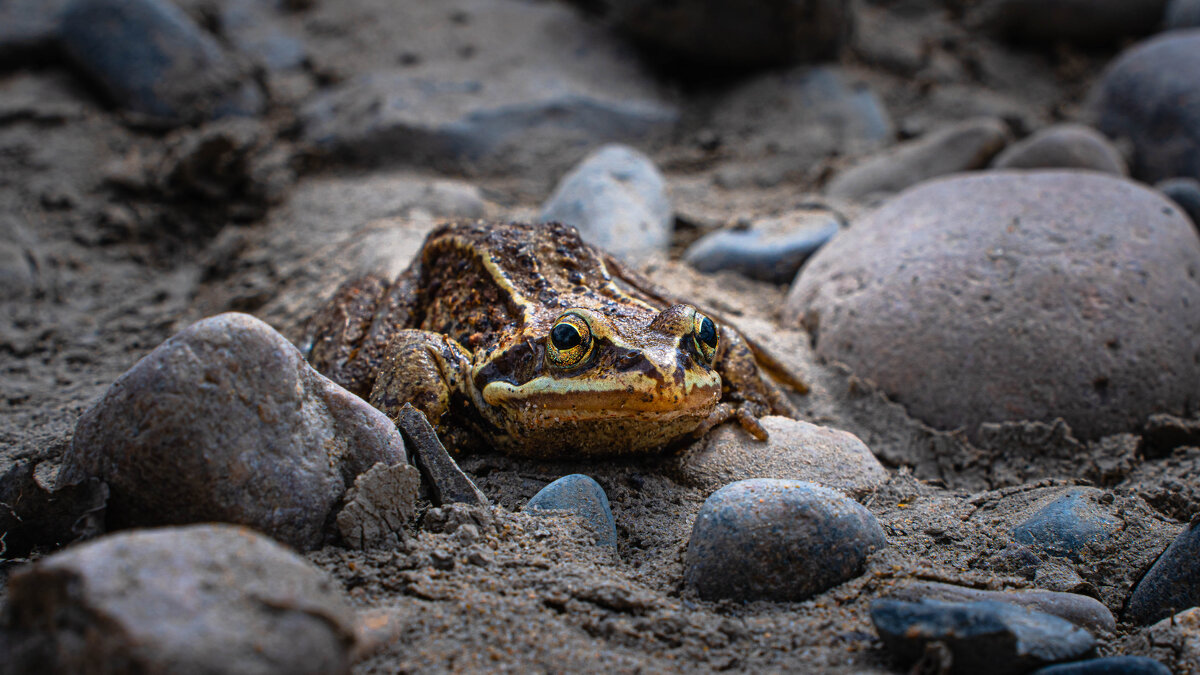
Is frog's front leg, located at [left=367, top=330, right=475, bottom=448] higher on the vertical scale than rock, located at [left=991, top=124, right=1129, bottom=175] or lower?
lower

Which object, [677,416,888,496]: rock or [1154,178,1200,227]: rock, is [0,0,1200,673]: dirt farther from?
[1154,178,1200,227]: rock

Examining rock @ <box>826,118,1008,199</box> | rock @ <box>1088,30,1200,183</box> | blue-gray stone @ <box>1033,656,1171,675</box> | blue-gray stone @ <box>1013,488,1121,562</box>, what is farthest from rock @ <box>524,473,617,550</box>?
rock @ <box>1088,30,1200,183</box>

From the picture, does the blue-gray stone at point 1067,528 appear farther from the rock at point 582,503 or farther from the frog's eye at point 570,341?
the frog's eye at point 570,341

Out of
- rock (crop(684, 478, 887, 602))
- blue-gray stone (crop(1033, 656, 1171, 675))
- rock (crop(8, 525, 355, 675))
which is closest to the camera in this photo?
rock (crop(8, 525, 355, 675))

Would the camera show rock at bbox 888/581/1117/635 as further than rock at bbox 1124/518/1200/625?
No

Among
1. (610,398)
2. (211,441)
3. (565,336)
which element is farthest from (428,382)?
A: (211,441)

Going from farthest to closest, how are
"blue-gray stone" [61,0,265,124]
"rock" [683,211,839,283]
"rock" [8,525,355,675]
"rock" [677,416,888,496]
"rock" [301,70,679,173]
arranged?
"rock" [301,70,679,173] < "blue-gray stone" [61,0,265,124] < "rock" [683,211,839,283] < "rock" [677,416,888,496] < "rock" [8,525,355,675]

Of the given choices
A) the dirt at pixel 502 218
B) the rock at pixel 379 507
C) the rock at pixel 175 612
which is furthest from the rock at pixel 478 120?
the rock at pixel 175 612
